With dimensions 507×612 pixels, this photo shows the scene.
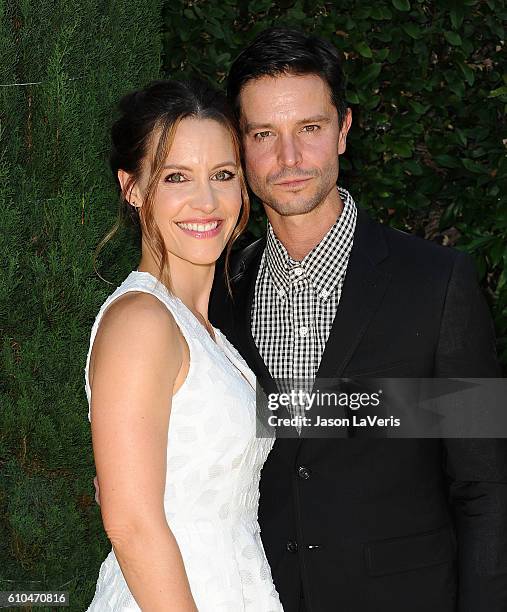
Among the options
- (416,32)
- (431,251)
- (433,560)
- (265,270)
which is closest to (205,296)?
(265,270)

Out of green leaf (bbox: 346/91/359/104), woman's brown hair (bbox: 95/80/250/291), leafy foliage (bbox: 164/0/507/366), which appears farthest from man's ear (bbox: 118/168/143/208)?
green leaf (bbox: 346/91/359/104)

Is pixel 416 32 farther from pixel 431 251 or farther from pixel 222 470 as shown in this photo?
pixel 222 470

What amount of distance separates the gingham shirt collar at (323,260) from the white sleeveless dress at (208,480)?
2.02 feet

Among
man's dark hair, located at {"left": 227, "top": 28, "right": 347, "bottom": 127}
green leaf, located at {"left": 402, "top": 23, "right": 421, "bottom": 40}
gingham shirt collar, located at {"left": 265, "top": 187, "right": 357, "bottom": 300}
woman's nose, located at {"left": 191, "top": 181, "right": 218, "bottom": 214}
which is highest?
green leaf, located at {"left": 402, "top": 23, "right": 421, "bottom": 40}

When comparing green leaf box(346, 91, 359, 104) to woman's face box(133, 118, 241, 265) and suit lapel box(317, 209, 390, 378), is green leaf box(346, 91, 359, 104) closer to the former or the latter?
suit lapel box(317, 209, 390, 378)

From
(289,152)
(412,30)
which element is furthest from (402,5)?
(289,152)

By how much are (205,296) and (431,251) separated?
676mm

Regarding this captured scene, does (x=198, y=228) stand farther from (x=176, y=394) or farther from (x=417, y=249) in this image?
(x=417, y=249)

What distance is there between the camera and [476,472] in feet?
8.71

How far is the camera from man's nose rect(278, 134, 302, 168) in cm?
290

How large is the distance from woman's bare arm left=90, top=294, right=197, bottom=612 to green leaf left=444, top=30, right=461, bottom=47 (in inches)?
94.8

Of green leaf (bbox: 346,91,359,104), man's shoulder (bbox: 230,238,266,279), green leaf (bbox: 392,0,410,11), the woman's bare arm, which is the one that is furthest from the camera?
green leaf (bbox: 346,91,359,104)

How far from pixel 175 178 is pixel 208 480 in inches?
29.5

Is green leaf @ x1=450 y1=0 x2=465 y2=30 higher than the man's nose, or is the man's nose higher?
green leaf @ x1=450 y1=0 x2=465 y2=30
